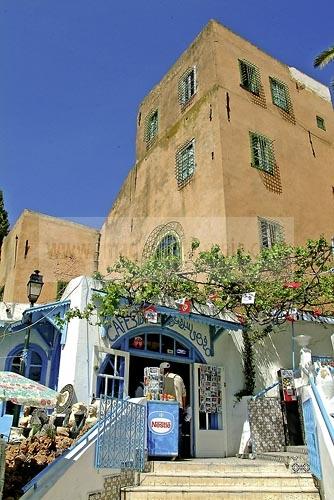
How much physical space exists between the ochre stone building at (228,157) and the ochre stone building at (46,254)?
1951mm

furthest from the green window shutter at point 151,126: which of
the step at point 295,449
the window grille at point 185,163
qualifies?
the step at point 295,449

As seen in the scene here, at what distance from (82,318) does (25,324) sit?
233cm

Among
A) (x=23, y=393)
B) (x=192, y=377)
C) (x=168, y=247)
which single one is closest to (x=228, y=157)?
(x=168, y=247)

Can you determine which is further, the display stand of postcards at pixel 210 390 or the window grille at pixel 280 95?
the window grille at pixel 280 95

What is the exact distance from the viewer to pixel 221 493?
680cm

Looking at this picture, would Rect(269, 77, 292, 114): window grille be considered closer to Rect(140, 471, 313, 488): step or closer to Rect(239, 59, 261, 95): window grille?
Rect(239, 59, 261, 95): window grille

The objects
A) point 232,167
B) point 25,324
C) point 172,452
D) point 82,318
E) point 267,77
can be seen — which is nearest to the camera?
point 172,452

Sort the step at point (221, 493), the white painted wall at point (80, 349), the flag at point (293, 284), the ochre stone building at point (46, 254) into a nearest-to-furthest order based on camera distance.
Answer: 1. the step at point (221, 493)
2. the white painted wall at point (80, 349)
3. the flag at point (293, 284)
4. the ochre stone building at point (46, 254)

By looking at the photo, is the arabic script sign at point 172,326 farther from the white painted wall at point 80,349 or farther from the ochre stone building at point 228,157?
the ochre stone building at point 228,157

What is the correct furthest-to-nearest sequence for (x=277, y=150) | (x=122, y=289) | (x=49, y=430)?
(x=277, y=150)
(x=122, y=289)
(x=49, y=430)

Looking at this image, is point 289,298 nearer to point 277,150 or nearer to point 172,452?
point 172,452

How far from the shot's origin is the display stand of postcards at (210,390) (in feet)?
36.3

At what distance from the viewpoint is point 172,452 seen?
8211mm

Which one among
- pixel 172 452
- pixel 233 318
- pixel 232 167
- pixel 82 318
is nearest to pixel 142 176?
pixel 232 167
